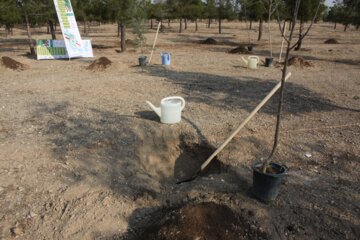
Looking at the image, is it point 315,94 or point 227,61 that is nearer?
point 315,94

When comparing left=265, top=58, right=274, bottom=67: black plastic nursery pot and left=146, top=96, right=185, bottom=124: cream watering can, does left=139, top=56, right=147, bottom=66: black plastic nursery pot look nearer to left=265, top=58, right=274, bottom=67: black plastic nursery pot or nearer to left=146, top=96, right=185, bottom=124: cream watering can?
left=265, top=58, right=274, bottom=67: black plastic nursery pot

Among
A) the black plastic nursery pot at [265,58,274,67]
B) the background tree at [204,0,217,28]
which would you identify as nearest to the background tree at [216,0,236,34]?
the background tree at [204,0,217,28]

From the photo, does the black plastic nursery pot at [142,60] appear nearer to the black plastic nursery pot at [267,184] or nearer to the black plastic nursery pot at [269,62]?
the black plastic nursery pot at [269,62]

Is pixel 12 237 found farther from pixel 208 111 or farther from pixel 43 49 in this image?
pixel 43 49

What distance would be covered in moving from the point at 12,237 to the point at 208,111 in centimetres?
463

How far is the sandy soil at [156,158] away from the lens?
3.29 m

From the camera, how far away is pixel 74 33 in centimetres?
1433

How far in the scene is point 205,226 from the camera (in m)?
2.78

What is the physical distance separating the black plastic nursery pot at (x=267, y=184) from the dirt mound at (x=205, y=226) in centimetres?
50

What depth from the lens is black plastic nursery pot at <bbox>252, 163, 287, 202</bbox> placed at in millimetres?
3410

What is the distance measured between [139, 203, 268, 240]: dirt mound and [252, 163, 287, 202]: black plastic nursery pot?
50 centimetres

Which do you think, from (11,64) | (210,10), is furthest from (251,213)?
(210,10)

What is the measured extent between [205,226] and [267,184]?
1061 mm

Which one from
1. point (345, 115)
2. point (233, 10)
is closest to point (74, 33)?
point (345, 115)
